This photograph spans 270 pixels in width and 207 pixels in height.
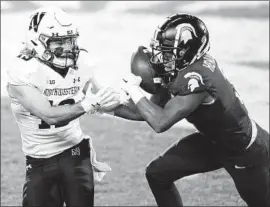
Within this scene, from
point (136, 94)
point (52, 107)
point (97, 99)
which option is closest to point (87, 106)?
point (97, 99)

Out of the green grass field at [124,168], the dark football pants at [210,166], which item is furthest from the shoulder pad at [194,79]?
the green grass field at [124,168]

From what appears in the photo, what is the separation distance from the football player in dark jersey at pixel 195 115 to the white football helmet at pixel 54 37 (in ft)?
1.28

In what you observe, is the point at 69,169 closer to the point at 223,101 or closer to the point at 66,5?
the point at 223,101

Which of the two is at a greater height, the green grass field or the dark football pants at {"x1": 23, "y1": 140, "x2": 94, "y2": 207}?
the dark football pants at {"x1": 23, "y1": 140, "x2": 94, "y2": 207}

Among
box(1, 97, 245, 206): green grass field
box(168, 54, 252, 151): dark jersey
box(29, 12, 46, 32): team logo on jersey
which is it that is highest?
box(29, 12, 46, 32): team logo on jersey

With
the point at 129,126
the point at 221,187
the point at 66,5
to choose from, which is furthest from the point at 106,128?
the point at 66,5

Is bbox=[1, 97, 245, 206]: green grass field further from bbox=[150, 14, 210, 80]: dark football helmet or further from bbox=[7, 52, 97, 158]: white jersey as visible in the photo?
bbox=[150, 14, 210, 80]: dark football helmet

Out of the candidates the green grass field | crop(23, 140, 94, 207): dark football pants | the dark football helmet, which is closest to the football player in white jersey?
crop(23, 140, 94, 207): dark football pants

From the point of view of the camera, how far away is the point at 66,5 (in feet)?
38.0

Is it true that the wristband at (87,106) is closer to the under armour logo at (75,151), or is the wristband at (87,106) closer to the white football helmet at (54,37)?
the white football helmet at (54,37)

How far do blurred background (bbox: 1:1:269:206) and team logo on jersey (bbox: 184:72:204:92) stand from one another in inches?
90.6

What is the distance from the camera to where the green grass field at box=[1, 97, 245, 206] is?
6.20 m

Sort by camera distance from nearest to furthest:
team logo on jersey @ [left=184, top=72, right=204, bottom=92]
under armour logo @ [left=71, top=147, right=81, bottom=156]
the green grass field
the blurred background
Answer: team logo on jersey @ [left=184, top=72, right=204, bottom=92], under armour logo @ [left=71, top=147, right=81, bottom=156], the green grass field, the blurred background

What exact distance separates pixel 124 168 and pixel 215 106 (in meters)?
3.23
